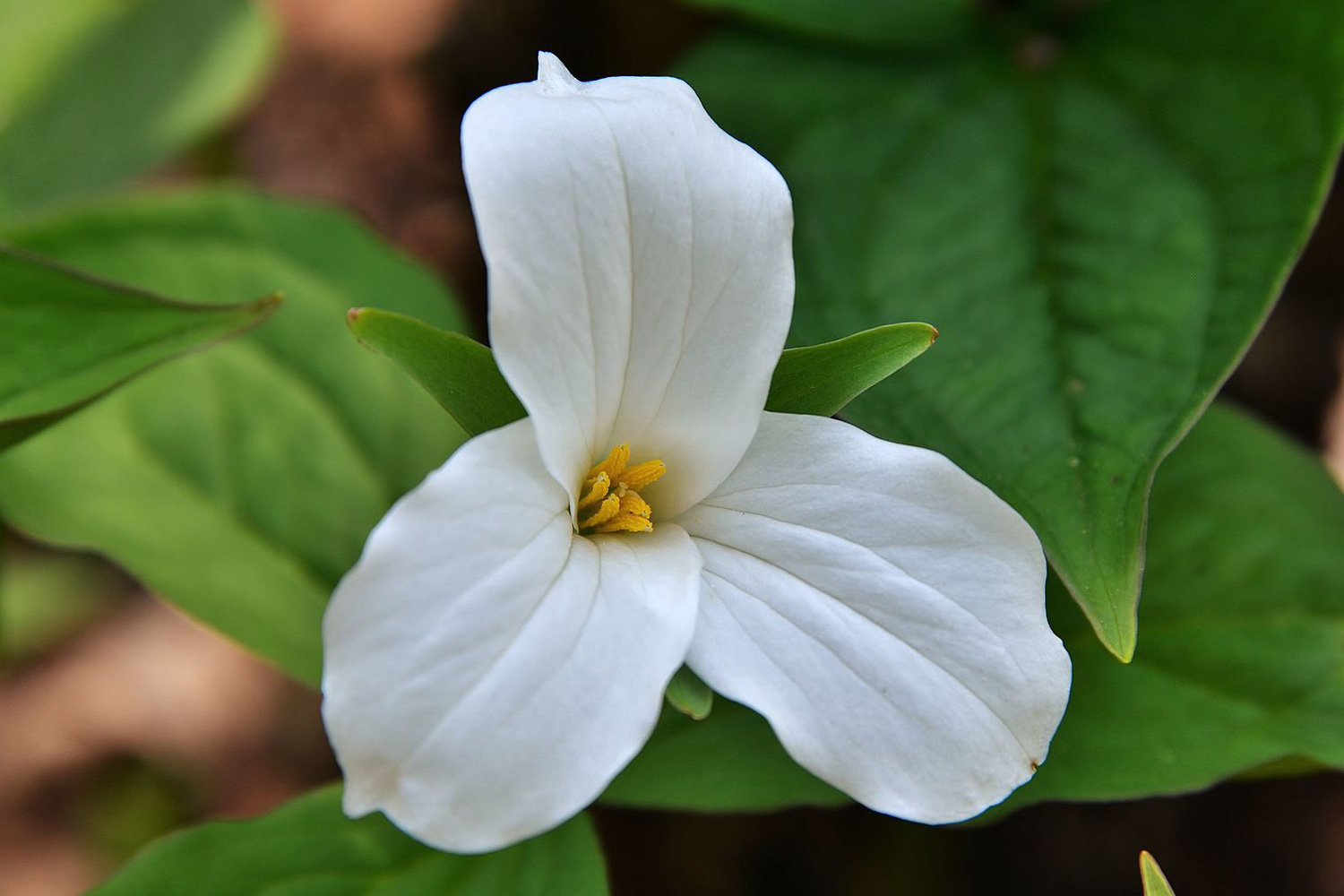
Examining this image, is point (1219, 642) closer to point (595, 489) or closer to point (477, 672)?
point (595, 489)

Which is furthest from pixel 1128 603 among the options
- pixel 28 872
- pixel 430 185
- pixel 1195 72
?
pixel 28 872

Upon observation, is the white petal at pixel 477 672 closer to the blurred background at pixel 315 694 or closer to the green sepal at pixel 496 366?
the green sepal at pixel 496 366

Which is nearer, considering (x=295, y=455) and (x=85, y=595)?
(x=295, y=455)

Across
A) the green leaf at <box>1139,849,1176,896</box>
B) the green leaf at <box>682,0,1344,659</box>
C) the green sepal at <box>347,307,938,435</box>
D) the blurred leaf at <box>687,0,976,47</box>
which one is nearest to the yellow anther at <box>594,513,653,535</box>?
the green sepal at <box>347,307,938,435</box>

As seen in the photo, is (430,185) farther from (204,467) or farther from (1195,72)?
(1195,72)

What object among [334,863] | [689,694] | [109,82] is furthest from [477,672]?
[109,82]

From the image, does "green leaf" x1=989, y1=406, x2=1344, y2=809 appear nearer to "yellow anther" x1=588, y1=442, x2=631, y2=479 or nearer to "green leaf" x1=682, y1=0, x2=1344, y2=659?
"green leaf" x1=682, y1=0, x2=1344, y2=659
